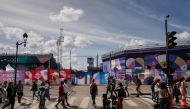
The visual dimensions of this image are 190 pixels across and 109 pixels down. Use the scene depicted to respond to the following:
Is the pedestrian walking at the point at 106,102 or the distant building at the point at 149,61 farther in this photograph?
the distant building at the point at 149,61

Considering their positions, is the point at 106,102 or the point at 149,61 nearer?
the point at 106,102

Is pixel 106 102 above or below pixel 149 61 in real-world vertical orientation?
below

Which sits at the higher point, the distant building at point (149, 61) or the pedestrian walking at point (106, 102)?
the distant building at point (149, 61)

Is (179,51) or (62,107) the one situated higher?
(179,51)

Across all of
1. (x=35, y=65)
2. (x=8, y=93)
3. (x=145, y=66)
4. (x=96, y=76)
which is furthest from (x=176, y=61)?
(x=8, y=93)

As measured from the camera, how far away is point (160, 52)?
6794 cm

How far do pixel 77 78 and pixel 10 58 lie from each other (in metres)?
38.6

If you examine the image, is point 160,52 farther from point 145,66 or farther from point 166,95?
point 166,95

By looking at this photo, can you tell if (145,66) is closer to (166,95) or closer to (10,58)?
(10,58)

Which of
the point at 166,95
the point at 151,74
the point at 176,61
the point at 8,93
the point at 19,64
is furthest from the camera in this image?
the point at 19,64

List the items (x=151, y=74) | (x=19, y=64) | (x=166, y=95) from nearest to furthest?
1. (x=166, y=95)
2. (x=151, y=74)
3. (x=19, y=64)

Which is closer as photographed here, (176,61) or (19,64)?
(176,61)

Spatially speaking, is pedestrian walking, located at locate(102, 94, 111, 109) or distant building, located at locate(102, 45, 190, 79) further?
distant building, located at locate(102, 45, 190, 79)

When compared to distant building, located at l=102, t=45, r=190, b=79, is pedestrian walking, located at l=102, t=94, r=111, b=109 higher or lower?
lower
